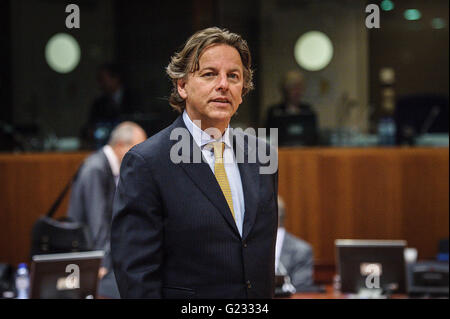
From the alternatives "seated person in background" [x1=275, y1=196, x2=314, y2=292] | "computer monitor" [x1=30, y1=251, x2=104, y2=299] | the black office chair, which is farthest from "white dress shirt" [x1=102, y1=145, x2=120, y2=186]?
the black office chair

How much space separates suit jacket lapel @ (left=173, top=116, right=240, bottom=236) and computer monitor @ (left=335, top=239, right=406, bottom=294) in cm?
222

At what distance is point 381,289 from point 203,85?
2494 mm

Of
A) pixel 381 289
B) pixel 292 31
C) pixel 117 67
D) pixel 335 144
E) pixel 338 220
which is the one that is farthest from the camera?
pixel 292 31

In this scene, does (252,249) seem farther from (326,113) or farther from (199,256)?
(326,113)

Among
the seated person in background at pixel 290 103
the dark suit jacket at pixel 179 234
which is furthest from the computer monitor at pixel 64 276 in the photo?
the seated person in background at pixel 290 103

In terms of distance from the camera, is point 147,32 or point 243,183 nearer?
A: point 243,183

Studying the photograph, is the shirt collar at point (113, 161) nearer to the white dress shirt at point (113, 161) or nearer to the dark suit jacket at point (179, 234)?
the white dress shirt at point (113, 161)

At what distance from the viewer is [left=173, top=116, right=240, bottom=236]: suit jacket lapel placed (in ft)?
4.87

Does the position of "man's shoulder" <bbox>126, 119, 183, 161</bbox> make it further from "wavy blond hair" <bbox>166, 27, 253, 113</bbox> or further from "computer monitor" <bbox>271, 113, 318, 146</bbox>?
"computer monitor" <bbox>271, 113, 318, 146</bbox>

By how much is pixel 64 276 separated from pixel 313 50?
521 cm

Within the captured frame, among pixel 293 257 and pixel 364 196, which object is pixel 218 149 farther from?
pixel 364 196

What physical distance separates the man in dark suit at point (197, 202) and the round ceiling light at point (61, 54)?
5561mm

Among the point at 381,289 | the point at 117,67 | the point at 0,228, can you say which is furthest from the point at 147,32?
the point at 381,289
